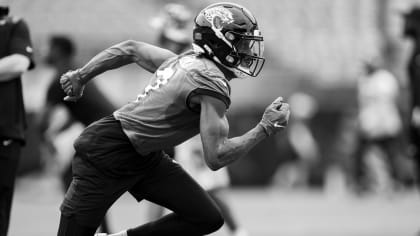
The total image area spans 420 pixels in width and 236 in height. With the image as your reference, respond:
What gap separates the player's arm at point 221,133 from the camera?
4.88 meters

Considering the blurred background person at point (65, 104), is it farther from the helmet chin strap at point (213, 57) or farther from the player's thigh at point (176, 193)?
the helmet chin strap at point (213, 57)

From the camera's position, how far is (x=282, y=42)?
2334 cm

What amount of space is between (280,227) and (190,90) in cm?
583

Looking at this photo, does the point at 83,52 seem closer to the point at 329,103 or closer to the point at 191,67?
the point at 329,103

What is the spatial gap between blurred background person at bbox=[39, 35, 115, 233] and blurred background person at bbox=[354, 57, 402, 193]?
26.6 feet

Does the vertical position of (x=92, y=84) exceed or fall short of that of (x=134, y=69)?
it exceeds it

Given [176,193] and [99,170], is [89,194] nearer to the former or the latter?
[99,170]

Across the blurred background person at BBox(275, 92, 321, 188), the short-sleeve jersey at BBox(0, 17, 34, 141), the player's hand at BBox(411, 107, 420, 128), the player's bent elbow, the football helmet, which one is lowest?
the blurred background person at BBox(275, 92, 321, 188)

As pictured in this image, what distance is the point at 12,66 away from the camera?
19.9 feet

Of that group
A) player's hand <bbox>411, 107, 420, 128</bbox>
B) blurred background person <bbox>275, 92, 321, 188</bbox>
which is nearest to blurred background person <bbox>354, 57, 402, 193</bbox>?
blurred background person <bbox>275, 92, 321, 188</bbox>

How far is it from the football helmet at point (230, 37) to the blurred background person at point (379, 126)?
34.2 feet

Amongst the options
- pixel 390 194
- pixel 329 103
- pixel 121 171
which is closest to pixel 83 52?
pixel 329 103

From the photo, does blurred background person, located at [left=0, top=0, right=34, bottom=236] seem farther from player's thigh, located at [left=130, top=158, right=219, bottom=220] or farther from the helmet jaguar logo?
the helmet jaguar logo

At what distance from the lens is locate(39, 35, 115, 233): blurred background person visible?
7.84 meters
